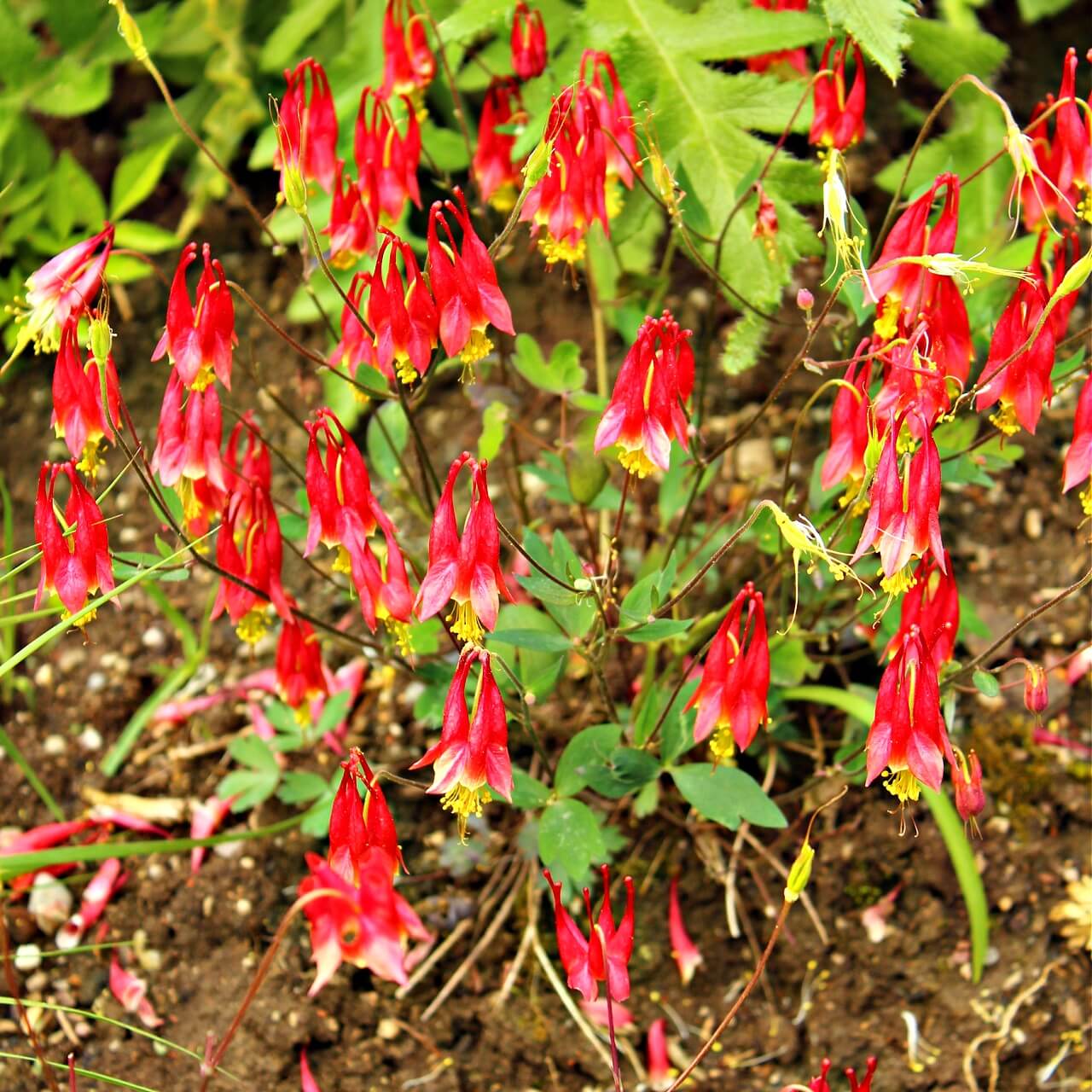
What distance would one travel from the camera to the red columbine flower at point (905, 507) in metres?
1.47

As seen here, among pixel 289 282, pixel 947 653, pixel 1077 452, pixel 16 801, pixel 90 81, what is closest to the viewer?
pixel 1077 452

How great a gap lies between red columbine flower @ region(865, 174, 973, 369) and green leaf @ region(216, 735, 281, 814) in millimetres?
1207

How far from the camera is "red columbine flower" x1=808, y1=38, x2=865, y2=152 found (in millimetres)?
1934

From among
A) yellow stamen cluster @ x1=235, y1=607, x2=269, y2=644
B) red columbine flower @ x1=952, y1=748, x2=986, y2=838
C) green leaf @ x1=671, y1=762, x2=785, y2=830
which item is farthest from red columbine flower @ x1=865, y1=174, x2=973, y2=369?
yellow stamen cluster @ x1=235, y1=607, x2=269, y2=644

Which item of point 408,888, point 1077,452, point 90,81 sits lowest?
point 408,888

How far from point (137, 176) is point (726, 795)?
1.95m

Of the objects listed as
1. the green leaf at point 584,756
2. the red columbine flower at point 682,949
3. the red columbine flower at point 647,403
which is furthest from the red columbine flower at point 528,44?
the red columbine flower at point 682,949

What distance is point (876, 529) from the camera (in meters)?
1.50

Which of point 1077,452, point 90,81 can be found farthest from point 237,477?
point 90,81

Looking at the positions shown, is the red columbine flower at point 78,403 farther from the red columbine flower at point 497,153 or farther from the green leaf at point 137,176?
the green leaf at point 137,176

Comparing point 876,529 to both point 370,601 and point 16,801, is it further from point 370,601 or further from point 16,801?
point 16,801

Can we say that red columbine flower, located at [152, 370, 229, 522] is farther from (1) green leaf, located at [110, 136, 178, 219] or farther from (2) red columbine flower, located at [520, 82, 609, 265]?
(1) green leaf, located at [110, 136, 178, 219]

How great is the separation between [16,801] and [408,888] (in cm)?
78

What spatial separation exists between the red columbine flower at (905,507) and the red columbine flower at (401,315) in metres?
0.57
